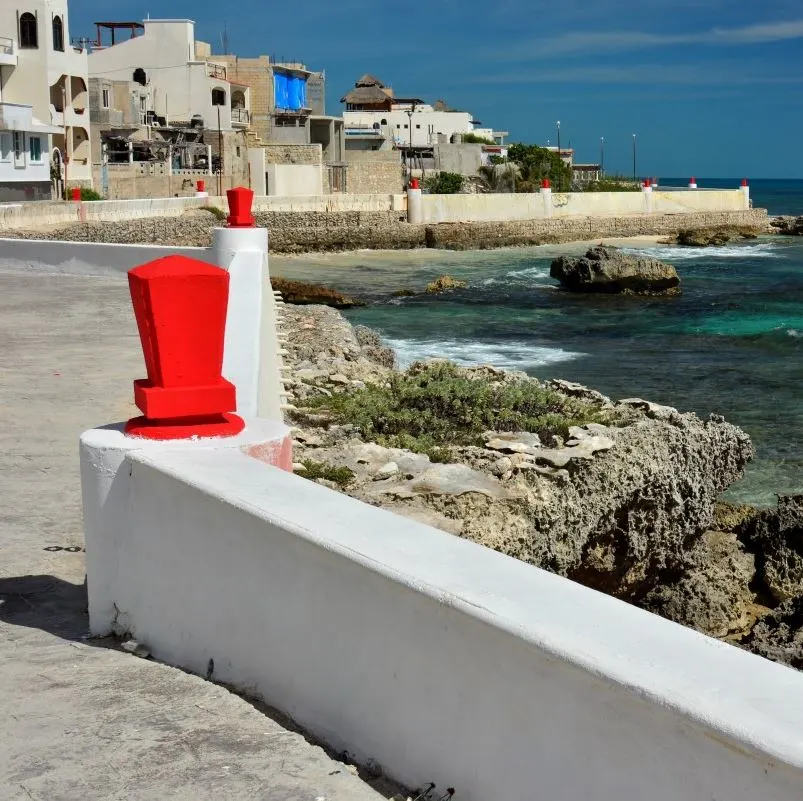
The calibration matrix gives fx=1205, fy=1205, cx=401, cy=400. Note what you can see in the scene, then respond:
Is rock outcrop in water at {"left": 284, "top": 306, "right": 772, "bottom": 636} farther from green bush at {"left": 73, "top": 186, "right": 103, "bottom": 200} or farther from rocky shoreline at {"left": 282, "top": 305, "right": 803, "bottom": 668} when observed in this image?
green bush at {"left": 73, "top": 186, "right": 103, "bottom": 200}

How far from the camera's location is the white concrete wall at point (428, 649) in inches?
81.8

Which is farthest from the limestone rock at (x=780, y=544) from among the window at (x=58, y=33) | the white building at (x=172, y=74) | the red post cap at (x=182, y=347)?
the white building at (x=172, y=74)

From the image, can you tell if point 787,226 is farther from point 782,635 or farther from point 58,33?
point 782,635

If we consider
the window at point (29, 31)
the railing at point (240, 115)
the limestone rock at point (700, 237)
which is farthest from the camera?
the railing at point (240, 115)

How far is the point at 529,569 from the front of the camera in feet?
8.57

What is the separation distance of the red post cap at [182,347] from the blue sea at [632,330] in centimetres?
907

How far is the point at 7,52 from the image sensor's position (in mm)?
A: 45438

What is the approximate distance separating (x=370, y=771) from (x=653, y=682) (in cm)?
103

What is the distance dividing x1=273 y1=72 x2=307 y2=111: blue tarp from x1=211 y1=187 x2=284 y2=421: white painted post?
61.7 meters

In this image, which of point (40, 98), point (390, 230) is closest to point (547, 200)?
point (390, 230)

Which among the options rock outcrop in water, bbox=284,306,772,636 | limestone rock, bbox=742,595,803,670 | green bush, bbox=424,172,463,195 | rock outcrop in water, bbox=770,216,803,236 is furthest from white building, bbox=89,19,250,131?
limestone rock, bbox=742,595,803,670

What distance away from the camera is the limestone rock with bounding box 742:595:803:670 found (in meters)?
7.25

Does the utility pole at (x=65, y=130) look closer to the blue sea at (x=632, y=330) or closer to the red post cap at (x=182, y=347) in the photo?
the blue sea at (x=632, y=330)

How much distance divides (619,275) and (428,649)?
3494 centimetres
